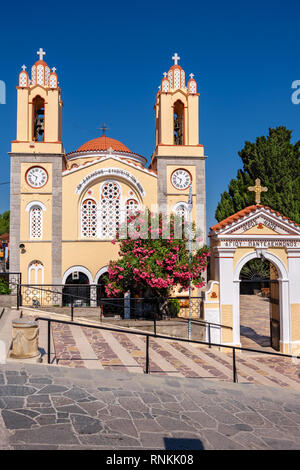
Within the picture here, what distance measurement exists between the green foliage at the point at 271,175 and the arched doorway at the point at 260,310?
4507 mm

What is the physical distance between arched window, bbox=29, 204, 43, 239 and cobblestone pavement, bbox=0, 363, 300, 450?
447 inches

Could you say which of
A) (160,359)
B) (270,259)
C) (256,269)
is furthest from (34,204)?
(256,269)

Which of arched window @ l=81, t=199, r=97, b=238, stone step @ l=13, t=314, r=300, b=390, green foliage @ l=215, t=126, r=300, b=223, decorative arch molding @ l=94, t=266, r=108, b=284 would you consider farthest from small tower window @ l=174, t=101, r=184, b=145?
stone step @ l=13, t=314, r=300, b=390

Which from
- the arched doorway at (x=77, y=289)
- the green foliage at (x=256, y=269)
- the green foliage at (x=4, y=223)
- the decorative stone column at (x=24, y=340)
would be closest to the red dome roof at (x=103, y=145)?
the arched doorway at (x=77, y=289)

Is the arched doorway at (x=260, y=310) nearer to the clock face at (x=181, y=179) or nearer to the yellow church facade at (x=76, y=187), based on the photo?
the yellow church facade at (x=76, y=187)

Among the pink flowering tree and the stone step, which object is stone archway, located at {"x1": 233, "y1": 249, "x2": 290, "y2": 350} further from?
the stone step

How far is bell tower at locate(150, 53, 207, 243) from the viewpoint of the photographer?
18781 mm

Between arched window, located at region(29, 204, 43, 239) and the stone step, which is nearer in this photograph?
the stone step

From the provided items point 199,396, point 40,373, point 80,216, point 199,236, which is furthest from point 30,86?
point 199,396

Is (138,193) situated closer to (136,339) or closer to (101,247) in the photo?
(101,247)

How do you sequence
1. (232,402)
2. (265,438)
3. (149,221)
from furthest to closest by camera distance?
(149,221)
(232,402)
(265,438)

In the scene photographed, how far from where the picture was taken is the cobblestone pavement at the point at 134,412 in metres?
4.58
